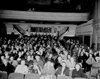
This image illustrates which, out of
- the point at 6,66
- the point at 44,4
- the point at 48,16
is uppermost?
the point at 44,4

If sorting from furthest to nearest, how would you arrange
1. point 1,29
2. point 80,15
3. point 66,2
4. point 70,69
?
point 66,2, point 1,29, point 80,15, point 70,69

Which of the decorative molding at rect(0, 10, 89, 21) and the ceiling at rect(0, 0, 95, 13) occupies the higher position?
the ceiling at rect(0, 0, 95, 13)

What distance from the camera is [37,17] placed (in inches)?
846

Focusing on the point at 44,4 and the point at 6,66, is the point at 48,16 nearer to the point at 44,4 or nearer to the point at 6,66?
the point at 44,4

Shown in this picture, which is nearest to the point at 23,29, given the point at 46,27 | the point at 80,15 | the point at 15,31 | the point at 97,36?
the point at 15,31

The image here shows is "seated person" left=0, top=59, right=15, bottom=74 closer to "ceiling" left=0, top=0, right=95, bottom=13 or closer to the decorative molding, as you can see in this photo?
the decorative molding

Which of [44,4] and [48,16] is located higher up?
[44,4]

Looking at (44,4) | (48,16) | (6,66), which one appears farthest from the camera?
(44,4)

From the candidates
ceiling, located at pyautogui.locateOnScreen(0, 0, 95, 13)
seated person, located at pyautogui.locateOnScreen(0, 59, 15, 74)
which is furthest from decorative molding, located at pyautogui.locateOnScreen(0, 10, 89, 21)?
seated person, located at pyautogui.locateOnScreen(0, 59, 15, 74)

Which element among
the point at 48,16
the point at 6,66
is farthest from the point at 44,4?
the point at 6,66

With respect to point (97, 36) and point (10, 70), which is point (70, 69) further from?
point (97, 36)

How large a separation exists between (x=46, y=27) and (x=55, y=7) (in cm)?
373

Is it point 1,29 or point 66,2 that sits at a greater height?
point 66,2

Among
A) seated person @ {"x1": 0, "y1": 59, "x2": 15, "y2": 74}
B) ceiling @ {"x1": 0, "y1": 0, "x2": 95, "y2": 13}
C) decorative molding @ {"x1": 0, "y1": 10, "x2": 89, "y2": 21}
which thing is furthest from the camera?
ceiling @ {"x1": 0, "y1": 0, "x2": 95, "y2": 13}
